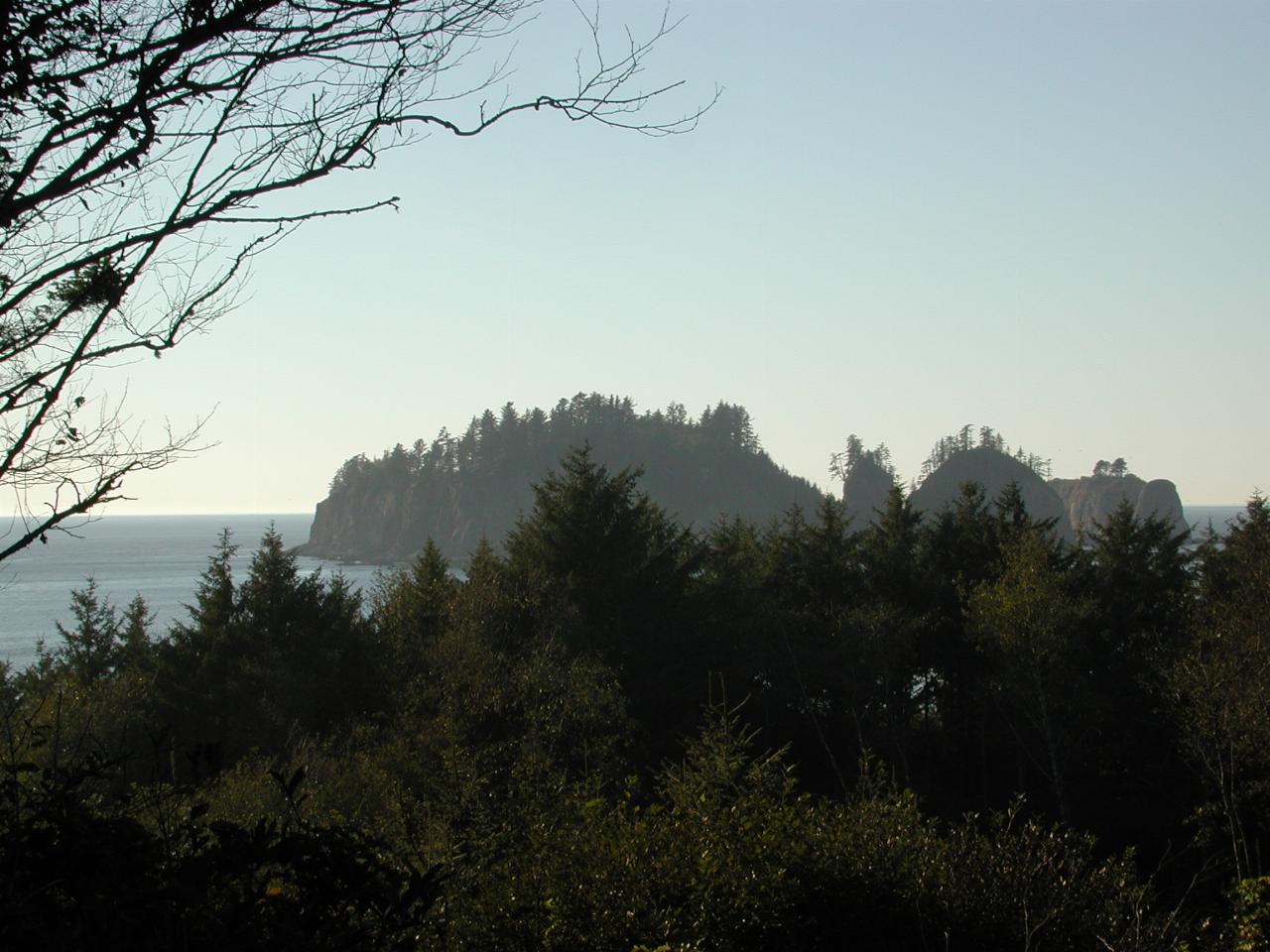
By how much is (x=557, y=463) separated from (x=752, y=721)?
83219 mm

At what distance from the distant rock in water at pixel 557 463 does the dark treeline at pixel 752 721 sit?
6506cm

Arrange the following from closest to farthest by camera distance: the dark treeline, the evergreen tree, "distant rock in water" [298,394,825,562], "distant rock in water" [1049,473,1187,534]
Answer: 1. the dark treeline
2. the evergreen tree
3. "distant rock in water" [298,394,825,562]
4. "distant rock in water" [1049,473,1187,534]

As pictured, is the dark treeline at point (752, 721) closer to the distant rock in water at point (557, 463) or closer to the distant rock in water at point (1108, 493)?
the distant rock in water at point (557, 463)

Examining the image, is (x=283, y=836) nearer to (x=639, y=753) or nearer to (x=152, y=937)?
(x=152, y=937)

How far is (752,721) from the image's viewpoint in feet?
96.5

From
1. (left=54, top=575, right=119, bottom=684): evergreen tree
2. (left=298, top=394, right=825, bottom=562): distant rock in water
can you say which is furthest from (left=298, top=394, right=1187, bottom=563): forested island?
(left=54, top=575, right=119, bottom=684): evergreen tree

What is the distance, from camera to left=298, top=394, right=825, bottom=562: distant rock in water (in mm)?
105875

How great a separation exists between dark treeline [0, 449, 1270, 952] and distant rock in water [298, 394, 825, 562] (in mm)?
65064

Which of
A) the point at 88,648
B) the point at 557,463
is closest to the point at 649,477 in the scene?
the point at 557,463

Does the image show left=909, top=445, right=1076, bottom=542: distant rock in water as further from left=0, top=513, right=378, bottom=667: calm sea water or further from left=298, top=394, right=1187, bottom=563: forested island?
left=0, top=513, right=378, bottom=667: calm sea water

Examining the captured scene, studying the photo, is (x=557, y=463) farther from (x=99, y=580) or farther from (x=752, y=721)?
(x=752, y=721)

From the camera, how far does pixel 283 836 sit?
3.99 meters

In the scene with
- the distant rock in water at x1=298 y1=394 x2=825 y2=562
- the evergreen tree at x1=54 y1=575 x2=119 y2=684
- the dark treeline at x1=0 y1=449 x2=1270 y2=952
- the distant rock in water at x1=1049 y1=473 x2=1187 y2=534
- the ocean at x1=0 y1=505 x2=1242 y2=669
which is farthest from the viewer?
the distant rock in water at x1=1049 y1=473 x2=1187 y2=534

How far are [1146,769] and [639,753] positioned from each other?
50.7ft
